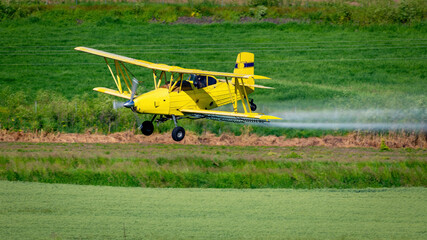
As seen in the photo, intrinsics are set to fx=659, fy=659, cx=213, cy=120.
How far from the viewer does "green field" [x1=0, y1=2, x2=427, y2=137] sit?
113 feet

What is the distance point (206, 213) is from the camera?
17.7m

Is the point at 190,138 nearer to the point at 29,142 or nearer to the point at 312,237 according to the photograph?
the point at 29,142

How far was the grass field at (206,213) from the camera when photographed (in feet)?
51.4

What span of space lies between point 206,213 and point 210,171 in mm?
6191

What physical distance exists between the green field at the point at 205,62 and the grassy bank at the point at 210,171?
7624 millimetres

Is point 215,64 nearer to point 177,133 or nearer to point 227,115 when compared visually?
point 177,133

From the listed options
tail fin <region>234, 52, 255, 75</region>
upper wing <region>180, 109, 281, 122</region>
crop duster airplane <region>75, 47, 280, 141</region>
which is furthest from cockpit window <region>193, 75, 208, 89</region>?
tail fin <region>234, 52, 255, 75</region>

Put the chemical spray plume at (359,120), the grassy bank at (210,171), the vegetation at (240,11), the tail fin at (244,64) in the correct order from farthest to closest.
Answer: the vegetation at (240,11)
the chemical spray plume at (359,120)
the tail fin at (244,64)
the grassy bank at (210,171)

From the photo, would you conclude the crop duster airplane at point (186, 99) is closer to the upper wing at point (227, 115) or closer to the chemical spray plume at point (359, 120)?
the upper wing at point (227, 115)

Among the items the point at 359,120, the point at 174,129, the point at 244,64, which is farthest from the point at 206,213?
the point at 359,120

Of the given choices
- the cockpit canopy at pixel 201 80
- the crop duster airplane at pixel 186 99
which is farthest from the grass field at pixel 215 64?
the cockpit canopy at pixel 201 80

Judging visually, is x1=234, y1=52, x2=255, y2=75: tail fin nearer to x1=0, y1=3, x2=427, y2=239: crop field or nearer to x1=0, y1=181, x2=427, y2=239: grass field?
x1=0, y1=3, x2=427, y2=239: crop field

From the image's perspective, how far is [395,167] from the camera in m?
24.1

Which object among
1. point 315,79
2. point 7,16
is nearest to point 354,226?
point 315,79
